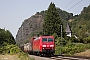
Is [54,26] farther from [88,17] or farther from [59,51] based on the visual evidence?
[88,17]

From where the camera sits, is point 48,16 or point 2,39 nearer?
point 2,39

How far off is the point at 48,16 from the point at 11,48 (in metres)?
42.3

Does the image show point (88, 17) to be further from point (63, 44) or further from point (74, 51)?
point (74, 51)

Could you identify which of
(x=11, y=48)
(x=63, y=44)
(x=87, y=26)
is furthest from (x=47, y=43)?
(x=87, y=26)

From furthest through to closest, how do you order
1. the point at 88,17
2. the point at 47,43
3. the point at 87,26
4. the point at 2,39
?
1. the point at 88,17
2. the point at 87,26
3. the point at 2,39
4. the point at 47,43

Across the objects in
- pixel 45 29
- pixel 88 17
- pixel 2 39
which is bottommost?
pixel 2 39

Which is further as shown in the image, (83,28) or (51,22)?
(83,28)

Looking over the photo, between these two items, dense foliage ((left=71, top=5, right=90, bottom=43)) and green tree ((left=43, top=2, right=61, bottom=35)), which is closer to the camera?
green tree ((left=43, top=2, right=61, bottom=35))

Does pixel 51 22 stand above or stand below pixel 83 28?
below

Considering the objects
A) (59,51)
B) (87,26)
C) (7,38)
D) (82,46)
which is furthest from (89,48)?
(87,26)

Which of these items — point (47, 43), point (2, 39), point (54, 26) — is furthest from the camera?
point (54, 26)

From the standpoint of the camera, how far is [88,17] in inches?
→ 6093

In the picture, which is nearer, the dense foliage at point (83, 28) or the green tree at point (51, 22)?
the green tree at point (51, 22)

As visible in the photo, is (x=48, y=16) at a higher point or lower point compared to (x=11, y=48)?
higher
